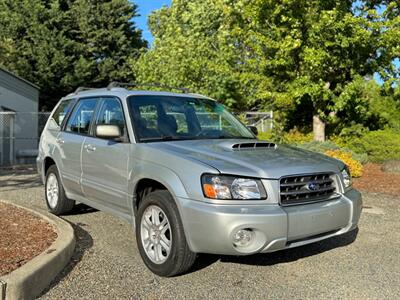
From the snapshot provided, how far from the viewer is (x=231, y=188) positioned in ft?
13.2

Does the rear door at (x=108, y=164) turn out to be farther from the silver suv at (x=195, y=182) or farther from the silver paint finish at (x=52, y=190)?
the silver paint finish at (x=52, y=190)

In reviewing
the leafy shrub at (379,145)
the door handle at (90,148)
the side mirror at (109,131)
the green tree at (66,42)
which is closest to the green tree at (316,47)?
the leafy shrub at (379,145)

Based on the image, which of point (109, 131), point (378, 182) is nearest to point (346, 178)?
point (109, 131)

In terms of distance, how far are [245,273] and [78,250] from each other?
190cm

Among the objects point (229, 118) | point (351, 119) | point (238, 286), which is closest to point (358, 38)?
point (351, 119)

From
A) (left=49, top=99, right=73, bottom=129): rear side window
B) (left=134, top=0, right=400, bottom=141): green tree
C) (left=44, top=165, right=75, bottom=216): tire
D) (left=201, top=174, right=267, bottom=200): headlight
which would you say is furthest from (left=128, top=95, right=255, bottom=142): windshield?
(left=134, top=0, right=400, bottom=141): green tree

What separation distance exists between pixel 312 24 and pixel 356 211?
28.4 ft

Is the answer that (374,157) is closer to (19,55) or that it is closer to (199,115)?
(199,115)

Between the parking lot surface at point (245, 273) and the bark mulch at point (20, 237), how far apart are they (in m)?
0.35

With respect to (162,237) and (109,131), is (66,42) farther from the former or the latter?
(162,237)

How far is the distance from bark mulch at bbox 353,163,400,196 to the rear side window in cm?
632

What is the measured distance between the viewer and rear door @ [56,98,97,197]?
6.02 meters

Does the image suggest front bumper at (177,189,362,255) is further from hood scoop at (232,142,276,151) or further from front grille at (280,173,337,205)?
hood scoop at (232,142,276,151)

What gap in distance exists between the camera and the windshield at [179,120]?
16.8 ft
